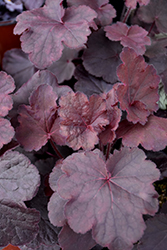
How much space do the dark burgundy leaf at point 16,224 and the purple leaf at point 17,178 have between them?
2 centimetres

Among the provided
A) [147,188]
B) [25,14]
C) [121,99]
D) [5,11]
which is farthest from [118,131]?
[5,11]

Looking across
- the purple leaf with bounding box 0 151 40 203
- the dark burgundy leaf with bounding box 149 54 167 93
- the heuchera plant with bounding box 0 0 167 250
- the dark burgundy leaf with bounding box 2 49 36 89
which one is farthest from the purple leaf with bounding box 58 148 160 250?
the dark burgundy leaf with bounding box 2 49 36 89

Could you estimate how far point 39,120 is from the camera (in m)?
0.77

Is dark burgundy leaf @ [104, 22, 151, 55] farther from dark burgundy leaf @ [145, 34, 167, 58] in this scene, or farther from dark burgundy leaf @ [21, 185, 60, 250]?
dark burgundy leaf @ [21, 185, 60, 250]

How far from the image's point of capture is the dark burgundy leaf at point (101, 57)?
1.01 meters

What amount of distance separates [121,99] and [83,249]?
397 millimetres

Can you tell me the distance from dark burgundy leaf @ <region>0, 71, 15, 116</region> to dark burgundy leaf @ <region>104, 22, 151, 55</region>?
1.33ft

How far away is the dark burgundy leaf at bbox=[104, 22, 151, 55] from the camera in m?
0.89

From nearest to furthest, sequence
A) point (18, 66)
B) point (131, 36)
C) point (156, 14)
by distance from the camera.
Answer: point (131, 36), point (156, 14), point (18, 66)

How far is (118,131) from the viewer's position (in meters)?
0.75

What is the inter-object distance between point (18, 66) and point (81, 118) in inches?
25.7

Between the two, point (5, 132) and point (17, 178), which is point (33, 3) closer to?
point (5, 132)

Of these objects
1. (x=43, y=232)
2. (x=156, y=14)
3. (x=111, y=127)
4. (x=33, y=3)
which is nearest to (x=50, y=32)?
(x=33, y=3)

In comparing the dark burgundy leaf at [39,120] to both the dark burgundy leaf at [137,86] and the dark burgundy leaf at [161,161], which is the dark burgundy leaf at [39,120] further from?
the dark burgundy leaf at [161,161]
